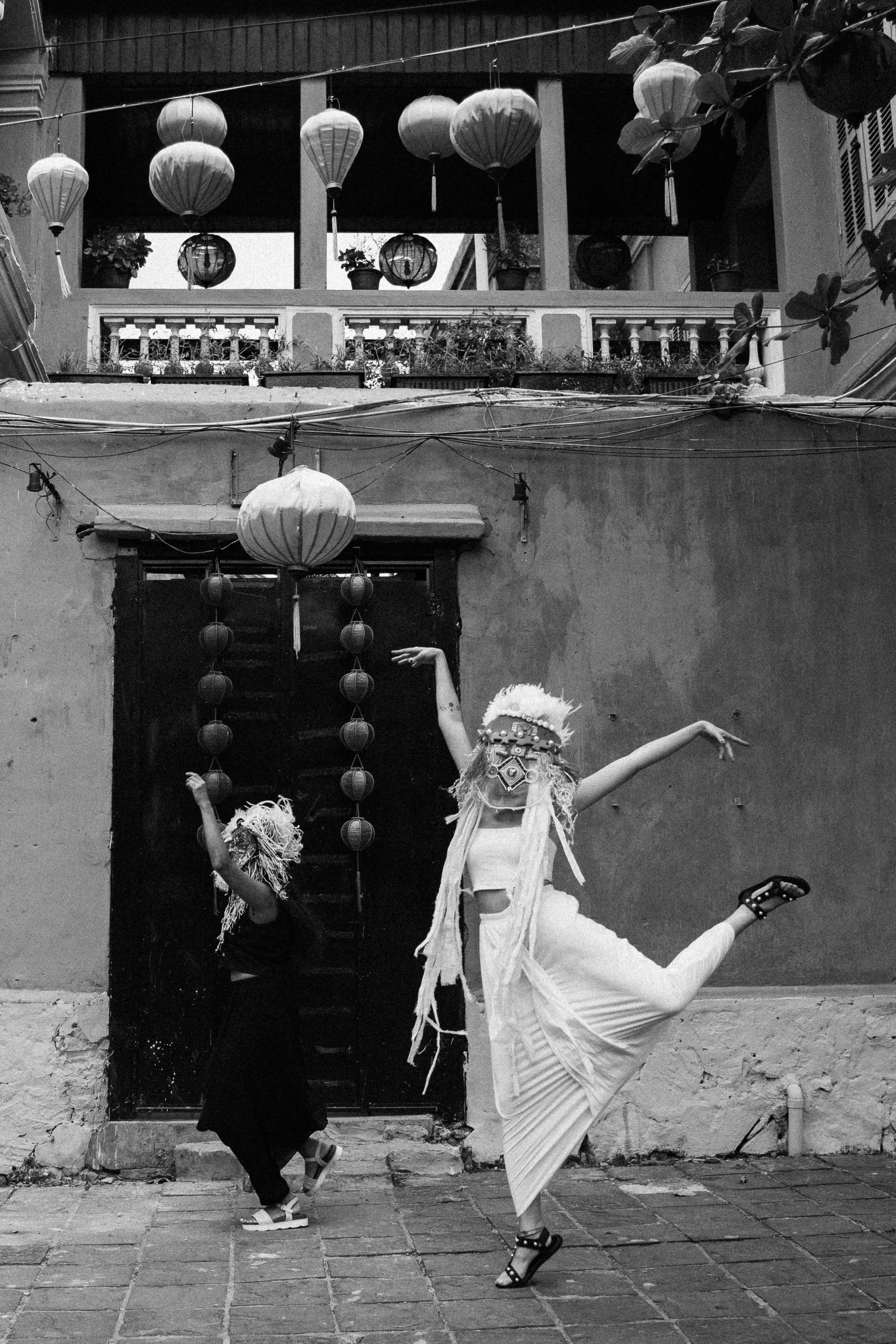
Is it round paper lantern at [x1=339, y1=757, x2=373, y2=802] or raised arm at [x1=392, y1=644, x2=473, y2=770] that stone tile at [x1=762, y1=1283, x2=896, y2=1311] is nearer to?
raised arm at [x1=392, y1=644, x2=473, y2=770]

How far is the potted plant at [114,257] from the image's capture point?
1098cm

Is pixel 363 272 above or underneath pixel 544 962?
above

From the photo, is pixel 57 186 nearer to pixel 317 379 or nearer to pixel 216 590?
pixel 317 379

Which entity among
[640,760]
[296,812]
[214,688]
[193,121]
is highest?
[193,121]

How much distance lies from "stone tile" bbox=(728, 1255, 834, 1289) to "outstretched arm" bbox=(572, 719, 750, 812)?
1.78m

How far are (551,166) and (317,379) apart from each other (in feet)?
15.2

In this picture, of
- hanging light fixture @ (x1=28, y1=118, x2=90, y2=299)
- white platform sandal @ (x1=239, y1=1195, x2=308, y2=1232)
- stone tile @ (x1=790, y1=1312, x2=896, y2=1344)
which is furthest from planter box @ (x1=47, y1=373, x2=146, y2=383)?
stone tile @ (x1=790, y1=1312, x2=896, y2=1344)

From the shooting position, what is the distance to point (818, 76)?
4.54 m

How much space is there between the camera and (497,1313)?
468cm

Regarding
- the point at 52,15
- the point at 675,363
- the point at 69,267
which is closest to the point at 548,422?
the point at 675,363

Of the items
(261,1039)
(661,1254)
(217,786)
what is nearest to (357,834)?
(217,786)

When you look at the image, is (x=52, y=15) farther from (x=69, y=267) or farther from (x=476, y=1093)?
(x=476, y=1093)

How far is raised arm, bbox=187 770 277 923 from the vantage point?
5.82m

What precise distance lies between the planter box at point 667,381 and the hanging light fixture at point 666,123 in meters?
0.96
